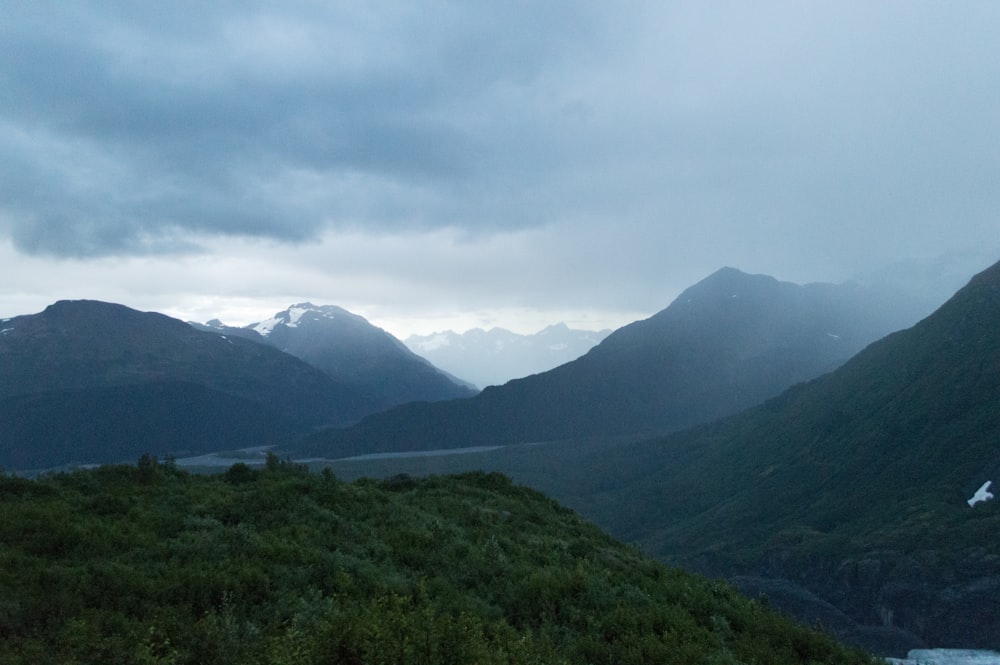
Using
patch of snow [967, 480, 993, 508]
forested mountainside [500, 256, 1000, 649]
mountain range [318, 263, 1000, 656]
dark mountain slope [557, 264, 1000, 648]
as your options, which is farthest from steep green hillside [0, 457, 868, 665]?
patch of snow [967, 480, 993, 508]

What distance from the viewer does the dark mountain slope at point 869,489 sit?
52.5 metres

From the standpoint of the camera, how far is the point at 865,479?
268ft

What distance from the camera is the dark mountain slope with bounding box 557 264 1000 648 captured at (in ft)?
172

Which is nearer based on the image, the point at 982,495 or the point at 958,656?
the point at 958,656

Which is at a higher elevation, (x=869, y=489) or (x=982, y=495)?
(x=982, y=495)

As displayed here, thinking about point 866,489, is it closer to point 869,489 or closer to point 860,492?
point 869,489

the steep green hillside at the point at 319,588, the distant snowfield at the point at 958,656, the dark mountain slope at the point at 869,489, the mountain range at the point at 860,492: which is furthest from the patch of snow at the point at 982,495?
the steep green hillside at the point at 319,588

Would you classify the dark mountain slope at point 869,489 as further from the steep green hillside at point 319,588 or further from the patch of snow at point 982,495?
the steep green hillside at point 319,588

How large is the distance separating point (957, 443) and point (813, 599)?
123ft

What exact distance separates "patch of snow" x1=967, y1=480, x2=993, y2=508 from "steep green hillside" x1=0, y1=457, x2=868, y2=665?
58.7m

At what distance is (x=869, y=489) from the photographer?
255ft

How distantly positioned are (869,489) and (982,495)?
14598mm

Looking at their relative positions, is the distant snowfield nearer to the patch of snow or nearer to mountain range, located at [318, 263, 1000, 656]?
mountain range, located at [318, 263, 1000, 656]

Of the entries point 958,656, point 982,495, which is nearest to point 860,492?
point 982,495
